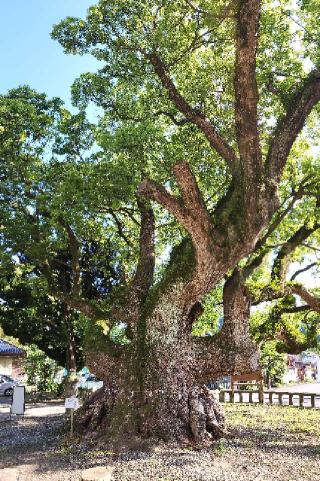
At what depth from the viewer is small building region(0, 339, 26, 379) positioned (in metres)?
32.0

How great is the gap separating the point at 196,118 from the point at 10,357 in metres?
28.2

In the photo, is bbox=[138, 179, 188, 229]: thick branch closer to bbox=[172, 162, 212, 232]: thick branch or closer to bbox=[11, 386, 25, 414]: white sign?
bbox=[172, 162, 212, 232]: thick branch

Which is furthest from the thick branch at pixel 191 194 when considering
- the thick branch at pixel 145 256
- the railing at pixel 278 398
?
the railing at pixel 278 398

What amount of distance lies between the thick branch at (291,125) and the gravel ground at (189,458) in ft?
17.0

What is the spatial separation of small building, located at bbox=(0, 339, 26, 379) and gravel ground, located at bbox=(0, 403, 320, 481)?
20658 mm

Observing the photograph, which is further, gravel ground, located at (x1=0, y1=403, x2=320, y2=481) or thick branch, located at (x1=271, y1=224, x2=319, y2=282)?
thick branch, located at (x1=271, y1=224, x2=319, y2=282)

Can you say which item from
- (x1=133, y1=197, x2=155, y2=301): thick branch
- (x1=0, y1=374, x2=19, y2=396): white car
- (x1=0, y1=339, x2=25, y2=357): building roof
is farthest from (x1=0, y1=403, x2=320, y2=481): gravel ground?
(x1=0, y1=339, x2=25, y2=357): building roof

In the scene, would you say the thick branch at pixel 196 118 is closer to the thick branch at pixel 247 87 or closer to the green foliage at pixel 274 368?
the thick branch at pixel 247 87

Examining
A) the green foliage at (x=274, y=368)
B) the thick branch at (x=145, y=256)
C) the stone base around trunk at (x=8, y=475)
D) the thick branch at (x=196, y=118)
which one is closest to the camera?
the stone base around trunk at (x=8, y=475)

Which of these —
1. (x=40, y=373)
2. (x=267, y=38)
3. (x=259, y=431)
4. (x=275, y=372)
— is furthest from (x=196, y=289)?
(x=275, y=372)

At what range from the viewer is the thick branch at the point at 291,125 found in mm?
9430

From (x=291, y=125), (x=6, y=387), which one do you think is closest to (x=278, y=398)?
(x=6, y=387)

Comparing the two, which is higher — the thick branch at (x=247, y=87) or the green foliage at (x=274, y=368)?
the thick branch at (x=247, y=87)

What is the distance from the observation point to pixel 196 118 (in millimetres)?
10516
